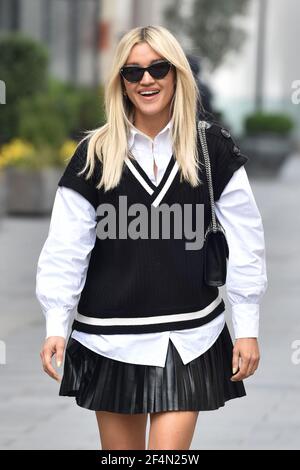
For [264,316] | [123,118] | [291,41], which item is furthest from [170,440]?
[291,41]

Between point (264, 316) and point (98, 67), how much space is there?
25159 millimetres

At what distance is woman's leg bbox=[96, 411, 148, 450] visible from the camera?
4.43 meters

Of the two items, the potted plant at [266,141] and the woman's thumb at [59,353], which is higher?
the woman's thumb at [59,353]

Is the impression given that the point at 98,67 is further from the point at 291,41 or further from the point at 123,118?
the point at 123,118

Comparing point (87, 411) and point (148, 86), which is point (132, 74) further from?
point (87, 411)

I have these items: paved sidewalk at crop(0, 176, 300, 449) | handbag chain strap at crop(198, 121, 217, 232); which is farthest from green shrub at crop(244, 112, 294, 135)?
handbag chain strap at crop(198, 121, 217, 232)

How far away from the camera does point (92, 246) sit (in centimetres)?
447

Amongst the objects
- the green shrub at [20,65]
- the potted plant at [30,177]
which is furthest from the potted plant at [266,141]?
the potted plant at [30,177]

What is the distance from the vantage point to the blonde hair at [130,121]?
439 cm

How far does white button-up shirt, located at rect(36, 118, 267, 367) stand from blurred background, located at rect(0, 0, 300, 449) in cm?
73

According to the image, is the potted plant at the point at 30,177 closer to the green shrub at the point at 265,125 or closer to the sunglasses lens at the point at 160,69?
the green shrub at the point at 265,125

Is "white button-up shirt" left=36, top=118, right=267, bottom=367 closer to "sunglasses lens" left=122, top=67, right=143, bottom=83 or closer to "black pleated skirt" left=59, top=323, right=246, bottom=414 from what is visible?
"black pleated skirt" left=59, top=323, right=246, bottom=414

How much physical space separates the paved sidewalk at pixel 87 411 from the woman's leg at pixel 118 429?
7.12 ft

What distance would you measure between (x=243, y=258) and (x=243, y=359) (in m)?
0.31
